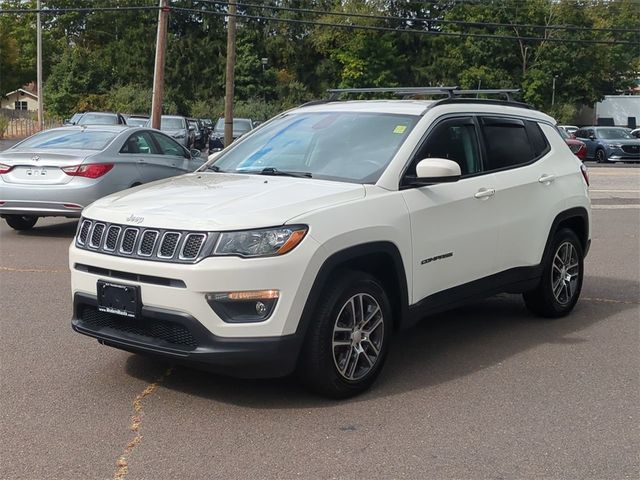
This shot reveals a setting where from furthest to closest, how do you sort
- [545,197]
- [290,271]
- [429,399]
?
[545,197]
[429,399]
[290,271]

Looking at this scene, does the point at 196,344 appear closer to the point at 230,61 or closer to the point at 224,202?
the point at 224,202

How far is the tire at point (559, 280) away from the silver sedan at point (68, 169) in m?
6.47

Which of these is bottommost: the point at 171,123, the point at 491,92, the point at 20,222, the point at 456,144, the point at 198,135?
the point at 198,135

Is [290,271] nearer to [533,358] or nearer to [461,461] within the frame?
[461,461]

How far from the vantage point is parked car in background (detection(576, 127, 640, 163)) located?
122 feet

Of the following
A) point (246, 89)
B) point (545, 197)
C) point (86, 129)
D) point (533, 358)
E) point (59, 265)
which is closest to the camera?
point (533, 358)

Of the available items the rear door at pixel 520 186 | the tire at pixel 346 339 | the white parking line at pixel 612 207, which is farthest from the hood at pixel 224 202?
the white parking line at pixel 612 207

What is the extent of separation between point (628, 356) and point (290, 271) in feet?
9.93

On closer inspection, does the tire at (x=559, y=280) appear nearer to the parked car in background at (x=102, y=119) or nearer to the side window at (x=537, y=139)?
the side window at (x=537, y=139)

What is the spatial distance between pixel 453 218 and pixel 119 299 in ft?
7.88

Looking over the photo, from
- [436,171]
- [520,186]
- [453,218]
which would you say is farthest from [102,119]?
[436,171]

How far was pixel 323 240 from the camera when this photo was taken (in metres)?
4.88

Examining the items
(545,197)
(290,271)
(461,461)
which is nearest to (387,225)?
(290,271)

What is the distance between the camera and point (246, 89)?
67938 millimetres
